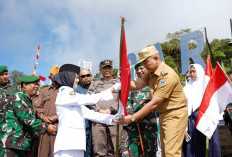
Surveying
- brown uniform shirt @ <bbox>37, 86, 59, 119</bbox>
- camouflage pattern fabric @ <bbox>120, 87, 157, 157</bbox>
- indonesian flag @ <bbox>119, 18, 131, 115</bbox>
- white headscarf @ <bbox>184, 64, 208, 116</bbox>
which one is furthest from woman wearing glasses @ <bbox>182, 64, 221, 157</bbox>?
brown uniform shirt @ <bbox>37, 86, 59, 119</bbox>

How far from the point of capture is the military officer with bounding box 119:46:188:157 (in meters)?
2.85

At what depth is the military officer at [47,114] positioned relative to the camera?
3893mm

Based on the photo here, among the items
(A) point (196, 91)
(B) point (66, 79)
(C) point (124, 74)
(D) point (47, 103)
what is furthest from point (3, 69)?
(A) point (196, 91)

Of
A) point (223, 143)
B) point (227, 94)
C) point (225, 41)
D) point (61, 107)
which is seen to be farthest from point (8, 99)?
point (225, 41)

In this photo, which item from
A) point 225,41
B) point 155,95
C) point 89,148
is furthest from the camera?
point 225,41

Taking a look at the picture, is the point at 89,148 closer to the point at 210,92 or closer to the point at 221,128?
the point at 210,92

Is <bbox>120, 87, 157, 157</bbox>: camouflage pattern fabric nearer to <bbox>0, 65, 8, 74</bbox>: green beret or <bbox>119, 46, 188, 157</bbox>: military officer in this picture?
<bbox>119, 46, 188, 157</bbox>: military officer

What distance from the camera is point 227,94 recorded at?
139 inches

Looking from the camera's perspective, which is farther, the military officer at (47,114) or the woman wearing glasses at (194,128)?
the woman wearing glasses at (194,128)

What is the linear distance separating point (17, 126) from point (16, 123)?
4cm

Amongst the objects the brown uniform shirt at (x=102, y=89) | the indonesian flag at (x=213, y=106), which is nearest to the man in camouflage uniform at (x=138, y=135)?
the brown uniform shirt at (x=102, y=89)

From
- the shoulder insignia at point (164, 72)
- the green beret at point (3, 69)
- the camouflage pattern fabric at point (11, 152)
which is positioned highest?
the green beret at point (3, 69)

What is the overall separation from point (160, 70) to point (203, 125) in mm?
1385

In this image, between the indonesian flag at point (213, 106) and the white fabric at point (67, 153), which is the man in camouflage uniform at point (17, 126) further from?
the indonesian flag at point (213, 106)
